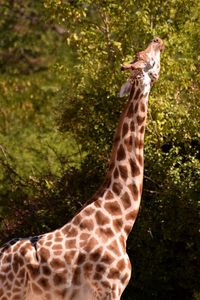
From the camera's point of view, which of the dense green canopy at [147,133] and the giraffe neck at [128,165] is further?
the dense green canopy at [147,133]

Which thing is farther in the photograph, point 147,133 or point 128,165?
point 147,133

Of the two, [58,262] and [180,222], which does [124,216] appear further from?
[180,222]

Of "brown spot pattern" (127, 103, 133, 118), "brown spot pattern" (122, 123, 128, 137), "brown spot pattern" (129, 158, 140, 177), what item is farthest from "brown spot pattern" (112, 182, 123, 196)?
"brown spot pattern" (127, 103, 133, 118)

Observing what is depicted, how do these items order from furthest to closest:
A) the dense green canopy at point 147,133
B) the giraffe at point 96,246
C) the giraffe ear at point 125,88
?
the dense green canopy at point 147,133 < the giraffe ear at point 125,88 < the giraffe at point 96,246

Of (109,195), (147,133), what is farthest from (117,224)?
(147,133)

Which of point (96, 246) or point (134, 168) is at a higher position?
point (134, 168)

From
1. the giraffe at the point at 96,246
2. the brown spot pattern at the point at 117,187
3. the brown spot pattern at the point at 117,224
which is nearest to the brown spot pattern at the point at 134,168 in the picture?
the giraffe at the point at 96,246

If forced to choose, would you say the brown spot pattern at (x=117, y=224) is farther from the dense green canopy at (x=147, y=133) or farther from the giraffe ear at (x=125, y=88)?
the dense green canopy at (x=147, y=133)

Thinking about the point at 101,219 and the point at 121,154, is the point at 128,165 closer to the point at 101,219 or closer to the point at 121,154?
the point at 121,154

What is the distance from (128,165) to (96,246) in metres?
0.67

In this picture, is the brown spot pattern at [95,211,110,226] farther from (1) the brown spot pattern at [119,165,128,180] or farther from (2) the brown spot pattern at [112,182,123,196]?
(1) the brown spot pattern at [119,165,128,180]

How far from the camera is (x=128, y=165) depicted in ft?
21.4

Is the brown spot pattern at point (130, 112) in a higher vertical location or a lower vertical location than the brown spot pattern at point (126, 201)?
higher

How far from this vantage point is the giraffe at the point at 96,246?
6.21 m
